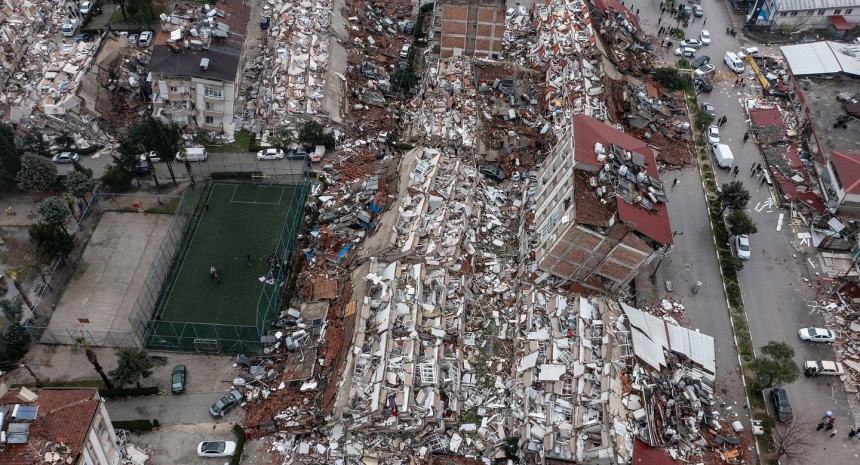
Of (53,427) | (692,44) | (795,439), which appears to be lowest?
(795,439)

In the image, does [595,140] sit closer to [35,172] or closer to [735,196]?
[735,196]

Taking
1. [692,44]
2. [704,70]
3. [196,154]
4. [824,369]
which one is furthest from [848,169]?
[196,154]

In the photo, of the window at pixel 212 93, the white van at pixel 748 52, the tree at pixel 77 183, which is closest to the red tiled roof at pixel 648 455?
the tree at pixel 77 183

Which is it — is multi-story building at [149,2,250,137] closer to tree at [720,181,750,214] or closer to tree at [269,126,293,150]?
tree at [269,126,293,150]

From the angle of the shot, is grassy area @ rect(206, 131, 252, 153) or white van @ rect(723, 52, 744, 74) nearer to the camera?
grassy area @ rect(206, 131, 252, 153)

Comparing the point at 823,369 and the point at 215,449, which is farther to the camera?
the point at 823,369

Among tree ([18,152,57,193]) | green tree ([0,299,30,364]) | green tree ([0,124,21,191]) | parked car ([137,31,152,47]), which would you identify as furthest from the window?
green tree ([0,299,30,364])
